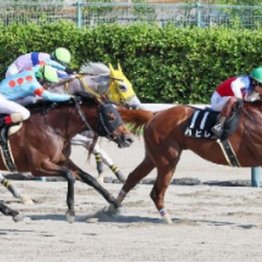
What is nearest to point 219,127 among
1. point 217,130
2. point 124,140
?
point 217,130

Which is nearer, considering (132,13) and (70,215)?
(70,215)

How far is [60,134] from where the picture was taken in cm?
1405

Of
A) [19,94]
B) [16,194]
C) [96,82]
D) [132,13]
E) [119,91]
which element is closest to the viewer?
[19,94]

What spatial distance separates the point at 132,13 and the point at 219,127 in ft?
52.6

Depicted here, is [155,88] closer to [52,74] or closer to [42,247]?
[52,74]

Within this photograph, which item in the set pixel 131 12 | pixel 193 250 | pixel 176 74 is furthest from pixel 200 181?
pixel 131 12

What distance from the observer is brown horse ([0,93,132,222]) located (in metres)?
13.8

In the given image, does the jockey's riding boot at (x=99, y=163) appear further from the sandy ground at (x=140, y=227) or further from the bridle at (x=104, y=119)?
the bridle at (x=104, y=119)

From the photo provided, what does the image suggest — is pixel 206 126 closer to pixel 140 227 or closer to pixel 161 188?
pixel 161 188

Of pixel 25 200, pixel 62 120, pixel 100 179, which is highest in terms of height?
pixel 62 120

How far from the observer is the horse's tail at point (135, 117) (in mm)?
15195

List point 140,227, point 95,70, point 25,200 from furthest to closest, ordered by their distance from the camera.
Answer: point 95,70 < point 25,200 < point 140,227

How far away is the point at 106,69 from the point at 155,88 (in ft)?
30.8

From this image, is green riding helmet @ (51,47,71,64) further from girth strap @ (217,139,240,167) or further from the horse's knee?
the horse's knee
